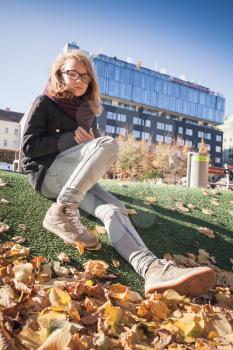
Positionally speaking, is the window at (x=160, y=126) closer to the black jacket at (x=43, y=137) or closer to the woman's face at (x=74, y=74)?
the woman's face at (x=74, y=74)

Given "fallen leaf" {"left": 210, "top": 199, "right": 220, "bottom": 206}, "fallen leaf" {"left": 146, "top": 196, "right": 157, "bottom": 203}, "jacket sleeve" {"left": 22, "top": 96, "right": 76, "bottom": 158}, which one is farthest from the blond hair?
"fallen leaf" {"left": 210, "top": 199, "right": 220, "bottom": 206}

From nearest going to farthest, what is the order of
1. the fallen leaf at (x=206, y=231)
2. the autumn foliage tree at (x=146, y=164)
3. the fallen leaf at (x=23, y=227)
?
1. the fallen leaf at (x=23, y=227)
2. the fallen leaf at (x=206, y=231)
3. the autumn foliage tree at (x=146, y=164)

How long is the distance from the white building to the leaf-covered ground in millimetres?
85872

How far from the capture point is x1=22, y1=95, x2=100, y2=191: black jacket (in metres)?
2.76

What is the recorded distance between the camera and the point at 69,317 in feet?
5.45

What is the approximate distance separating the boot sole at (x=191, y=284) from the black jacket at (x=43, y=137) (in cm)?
139

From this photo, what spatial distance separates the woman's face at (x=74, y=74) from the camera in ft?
9.62

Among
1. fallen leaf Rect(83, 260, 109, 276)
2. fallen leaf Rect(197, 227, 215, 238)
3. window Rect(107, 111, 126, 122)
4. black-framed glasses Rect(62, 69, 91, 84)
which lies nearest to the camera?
fallen leaf Rect(83, 260, 109, 276)

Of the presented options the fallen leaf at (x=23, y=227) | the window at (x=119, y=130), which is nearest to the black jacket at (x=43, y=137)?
the fallen leaf at (x=23, y=227)

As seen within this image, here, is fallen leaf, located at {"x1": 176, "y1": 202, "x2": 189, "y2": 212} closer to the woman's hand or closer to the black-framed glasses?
→ the woman's hand

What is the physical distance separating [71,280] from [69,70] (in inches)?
71.6

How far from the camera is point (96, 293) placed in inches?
76.5

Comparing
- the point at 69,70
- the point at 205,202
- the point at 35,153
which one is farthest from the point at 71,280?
the point at 205,202

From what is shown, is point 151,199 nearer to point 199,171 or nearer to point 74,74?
point 74,74
